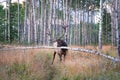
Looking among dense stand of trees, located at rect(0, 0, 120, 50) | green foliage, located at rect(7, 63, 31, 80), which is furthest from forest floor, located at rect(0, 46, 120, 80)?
dense stand of trees, located at rect(0, 0, 120, 50)

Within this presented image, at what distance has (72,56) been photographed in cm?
1453

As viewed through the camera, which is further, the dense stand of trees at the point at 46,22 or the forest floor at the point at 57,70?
the dense stand of trees at the point at 46,22

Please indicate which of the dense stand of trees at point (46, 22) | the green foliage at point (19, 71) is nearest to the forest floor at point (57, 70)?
the green foliage at point (19, 71)

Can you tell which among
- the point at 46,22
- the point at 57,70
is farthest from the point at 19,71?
the point at 46,22

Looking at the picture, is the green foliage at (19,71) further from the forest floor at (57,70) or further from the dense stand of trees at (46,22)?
the dense stand of trees at (46,22)

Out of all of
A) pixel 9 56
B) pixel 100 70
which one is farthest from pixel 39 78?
pixel 9 56

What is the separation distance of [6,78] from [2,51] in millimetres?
4651

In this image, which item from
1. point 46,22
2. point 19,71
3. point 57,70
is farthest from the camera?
point 46,22

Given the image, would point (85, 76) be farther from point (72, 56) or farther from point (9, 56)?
point (72, 56)

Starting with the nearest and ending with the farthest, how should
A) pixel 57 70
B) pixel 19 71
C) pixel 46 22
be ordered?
pixel 19 71 < pixel 57 70 < pixel 46 22

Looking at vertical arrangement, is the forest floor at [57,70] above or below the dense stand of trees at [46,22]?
below

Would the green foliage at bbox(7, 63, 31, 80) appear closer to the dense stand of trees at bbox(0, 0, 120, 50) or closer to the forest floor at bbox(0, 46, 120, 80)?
the forest floor at bbox(0, 46, 120, 80)

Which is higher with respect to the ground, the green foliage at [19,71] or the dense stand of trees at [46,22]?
the dense stand of trees at [46,22]

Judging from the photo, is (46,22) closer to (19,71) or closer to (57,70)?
(57,70)
